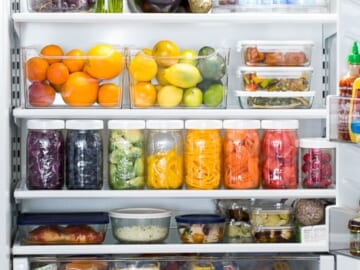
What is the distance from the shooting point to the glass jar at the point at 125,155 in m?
2.29

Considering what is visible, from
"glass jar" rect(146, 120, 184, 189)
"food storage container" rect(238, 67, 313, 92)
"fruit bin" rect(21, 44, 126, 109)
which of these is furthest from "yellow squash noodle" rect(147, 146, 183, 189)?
Result: "food storage container" rect(238, 67, 313, 92)

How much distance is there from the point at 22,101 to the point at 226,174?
71 centimetres

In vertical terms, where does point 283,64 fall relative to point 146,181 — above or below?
above

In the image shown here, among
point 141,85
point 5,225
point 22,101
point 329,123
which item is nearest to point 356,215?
point 329,123

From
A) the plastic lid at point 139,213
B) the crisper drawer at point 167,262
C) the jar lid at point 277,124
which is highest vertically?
the jar lid at point 277,124

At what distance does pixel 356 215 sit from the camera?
1629mm

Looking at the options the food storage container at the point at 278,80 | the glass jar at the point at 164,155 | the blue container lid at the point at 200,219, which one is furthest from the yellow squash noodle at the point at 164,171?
the food storage container at the point at 278,80

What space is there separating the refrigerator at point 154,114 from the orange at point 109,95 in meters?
0.04

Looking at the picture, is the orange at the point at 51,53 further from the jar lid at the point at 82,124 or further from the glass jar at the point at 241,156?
the glass jar at the point at 241,156

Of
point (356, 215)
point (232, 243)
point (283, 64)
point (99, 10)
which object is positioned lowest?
point (232, 243)

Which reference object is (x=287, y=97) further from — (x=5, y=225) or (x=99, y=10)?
(x=5, y=225)

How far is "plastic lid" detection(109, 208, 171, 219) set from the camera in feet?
7.50

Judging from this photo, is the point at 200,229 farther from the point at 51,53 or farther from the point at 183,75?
the point at 51,53

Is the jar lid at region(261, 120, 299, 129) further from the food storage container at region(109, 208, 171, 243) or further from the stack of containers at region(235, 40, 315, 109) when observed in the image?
the food storage container at region(109, 208, 171, 243)
